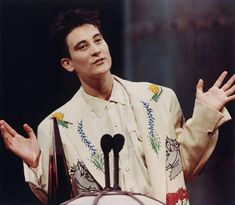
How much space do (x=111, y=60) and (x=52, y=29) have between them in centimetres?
34

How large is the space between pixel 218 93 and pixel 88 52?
66 centimetres

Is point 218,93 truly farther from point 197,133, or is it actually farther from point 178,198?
point 178,198

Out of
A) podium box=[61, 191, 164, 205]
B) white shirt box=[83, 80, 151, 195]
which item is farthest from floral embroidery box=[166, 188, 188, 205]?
podium box=[61, 191, 164, 205]

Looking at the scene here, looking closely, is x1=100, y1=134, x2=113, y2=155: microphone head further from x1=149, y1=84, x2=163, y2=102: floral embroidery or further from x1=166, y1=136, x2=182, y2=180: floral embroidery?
x1=149, y1=84, x2=163, y2=102: floral embroidery

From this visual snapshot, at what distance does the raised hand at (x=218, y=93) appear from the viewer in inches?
172

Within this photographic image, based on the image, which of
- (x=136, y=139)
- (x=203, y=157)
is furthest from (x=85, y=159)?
(x=203, y=157)

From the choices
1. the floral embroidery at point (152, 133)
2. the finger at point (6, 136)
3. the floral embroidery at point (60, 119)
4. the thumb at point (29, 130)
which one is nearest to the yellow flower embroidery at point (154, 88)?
the floral embroidery at point (152, 133)

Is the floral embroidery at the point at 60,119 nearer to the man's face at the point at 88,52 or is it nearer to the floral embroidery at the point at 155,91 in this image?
the man's face at the point at 88,52

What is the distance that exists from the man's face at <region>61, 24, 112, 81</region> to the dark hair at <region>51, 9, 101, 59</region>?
0.12ft

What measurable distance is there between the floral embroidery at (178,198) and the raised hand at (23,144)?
657 mm

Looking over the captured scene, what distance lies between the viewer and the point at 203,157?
447 cm

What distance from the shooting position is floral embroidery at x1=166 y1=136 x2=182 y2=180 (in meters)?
4.36

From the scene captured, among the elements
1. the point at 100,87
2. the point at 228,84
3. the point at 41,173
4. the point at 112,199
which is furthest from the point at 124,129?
the point at 112,199

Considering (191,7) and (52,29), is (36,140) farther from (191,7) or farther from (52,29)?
(191,7)
